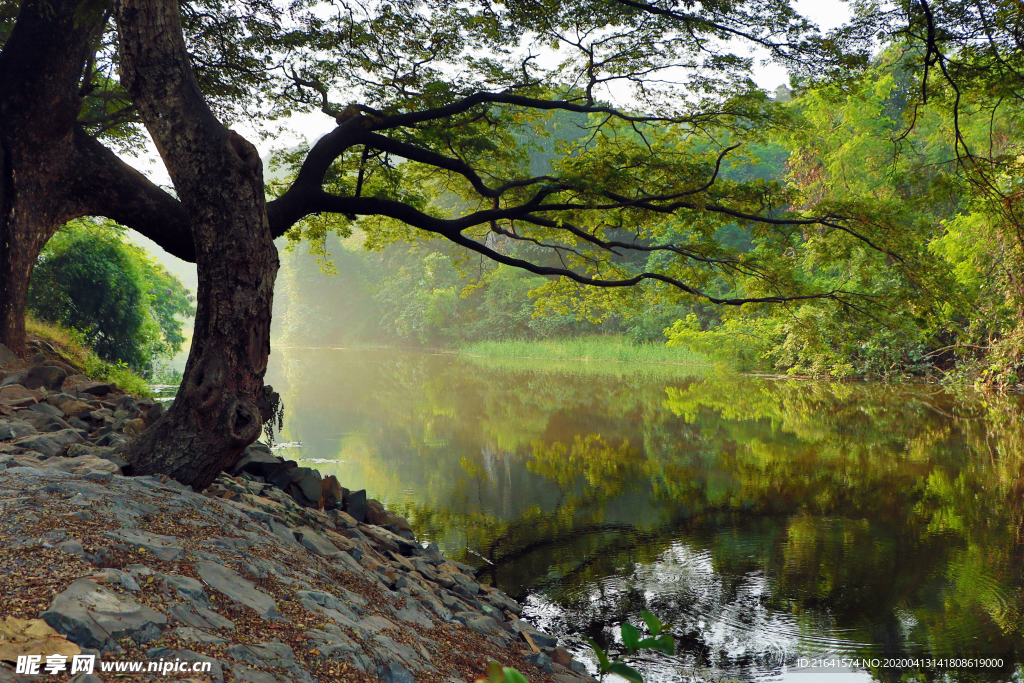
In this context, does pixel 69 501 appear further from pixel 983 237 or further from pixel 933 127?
pixel 933 127

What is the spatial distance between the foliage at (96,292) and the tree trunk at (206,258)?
821 centimetres

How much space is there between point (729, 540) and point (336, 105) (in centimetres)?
678

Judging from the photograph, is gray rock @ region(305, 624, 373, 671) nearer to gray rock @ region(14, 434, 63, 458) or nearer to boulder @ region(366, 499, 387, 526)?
gray rock @ region(14, 434, 63, 458)

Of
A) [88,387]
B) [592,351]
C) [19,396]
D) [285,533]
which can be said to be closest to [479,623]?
[285,533]

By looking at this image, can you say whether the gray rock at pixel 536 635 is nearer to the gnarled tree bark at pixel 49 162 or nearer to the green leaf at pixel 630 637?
the green leaf at pixel 630 637

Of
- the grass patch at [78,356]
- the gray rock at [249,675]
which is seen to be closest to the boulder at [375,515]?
the gray rock at [249,675]

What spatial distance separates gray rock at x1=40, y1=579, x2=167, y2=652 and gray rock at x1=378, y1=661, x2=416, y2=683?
32.4 inches

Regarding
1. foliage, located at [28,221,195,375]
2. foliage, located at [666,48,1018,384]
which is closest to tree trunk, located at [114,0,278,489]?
foliage, located at [666,48,1018,384]

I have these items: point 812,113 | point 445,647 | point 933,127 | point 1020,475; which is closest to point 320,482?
point 445,647

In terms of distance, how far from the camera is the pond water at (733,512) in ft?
15.7

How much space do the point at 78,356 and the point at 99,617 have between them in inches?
338

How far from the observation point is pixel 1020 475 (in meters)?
8.52

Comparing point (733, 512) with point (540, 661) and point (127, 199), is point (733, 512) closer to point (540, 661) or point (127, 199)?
point (540, 661)

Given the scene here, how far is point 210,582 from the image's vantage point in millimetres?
2748
